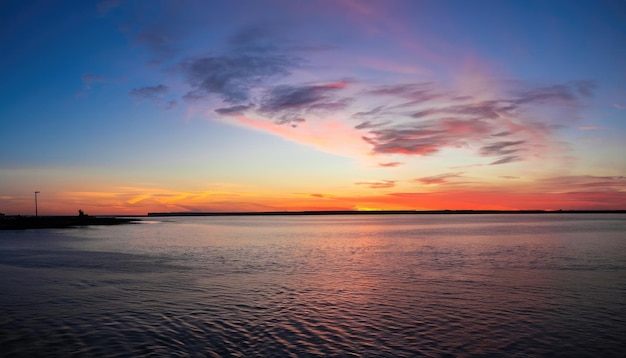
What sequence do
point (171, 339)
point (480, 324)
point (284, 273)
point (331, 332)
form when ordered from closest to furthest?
point (171, 339)
point (331, 332)
point (480, 324)
point (284, 273)

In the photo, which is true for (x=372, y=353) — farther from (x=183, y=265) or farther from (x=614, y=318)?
(x=183, y=265)

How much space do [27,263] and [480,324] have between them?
127 feet

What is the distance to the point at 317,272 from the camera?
3422cm

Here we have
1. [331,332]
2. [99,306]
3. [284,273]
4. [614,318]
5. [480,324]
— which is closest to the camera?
[331,332]

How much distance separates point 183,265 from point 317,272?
1269cm

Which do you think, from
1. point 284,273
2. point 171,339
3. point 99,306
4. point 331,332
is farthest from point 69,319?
point 284,273

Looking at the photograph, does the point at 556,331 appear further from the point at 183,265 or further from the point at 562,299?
the point at 183,265

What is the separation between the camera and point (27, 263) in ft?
126

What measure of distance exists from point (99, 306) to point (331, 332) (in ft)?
39.8

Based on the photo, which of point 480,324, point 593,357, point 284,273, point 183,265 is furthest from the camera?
point 183,265

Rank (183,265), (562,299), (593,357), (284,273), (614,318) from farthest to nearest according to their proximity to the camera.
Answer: (183,265) < (284,273) < (562,299) < (614,318) < (593,357)

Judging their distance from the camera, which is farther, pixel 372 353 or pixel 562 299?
pixel 562 299

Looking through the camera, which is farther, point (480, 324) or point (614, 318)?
point (614, 318)

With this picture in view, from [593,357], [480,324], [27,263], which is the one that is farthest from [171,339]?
[27,263]
